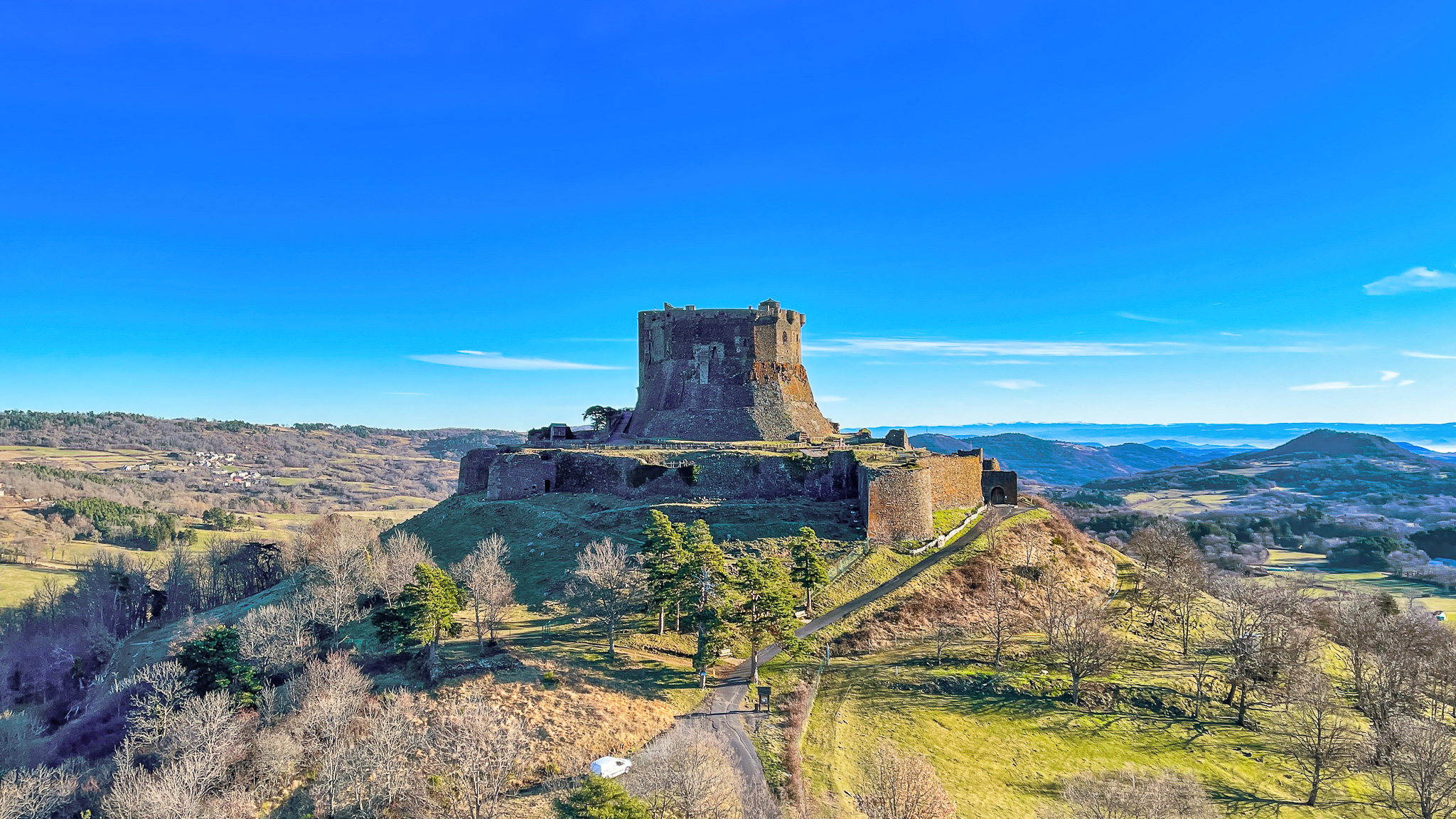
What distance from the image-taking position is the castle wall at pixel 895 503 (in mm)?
43625

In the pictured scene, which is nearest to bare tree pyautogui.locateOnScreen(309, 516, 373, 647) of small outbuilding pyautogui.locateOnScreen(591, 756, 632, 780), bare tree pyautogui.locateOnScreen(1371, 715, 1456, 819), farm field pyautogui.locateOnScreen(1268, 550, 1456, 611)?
small outbuilding pyautogui.locateOnScreen(591, 756, 632, 780)

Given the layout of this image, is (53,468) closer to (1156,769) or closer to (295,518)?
(295,518)

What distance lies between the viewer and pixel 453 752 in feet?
76.5

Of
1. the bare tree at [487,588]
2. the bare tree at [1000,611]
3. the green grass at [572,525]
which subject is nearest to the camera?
the bare tree at [487,588]

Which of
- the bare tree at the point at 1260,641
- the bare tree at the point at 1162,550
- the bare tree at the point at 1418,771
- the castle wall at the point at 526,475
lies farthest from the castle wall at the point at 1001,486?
the castle wall at the point at 526,475

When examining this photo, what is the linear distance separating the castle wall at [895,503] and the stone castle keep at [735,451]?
7 centimetres

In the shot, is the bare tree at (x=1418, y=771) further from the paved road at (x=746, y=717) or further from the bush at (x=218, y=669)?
the bush at (x=218, y=669)

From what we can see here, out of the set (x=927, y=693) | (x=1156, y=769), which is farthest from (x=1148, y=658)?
(x=927, y=693)

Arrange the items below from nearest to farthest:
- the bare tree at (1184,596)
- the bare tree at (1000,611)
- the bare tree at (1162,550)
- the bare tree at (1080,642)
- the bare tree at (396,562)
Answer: the bare tree at (1080,642) < the bare tree at (396,562) < the bare tree at (1000,611) < the bare tree at (1184,596) < the bare tree at (1162,550)

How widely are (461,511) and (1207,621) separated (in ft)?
170

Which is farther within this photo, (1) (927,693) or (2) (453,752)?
(1) (927,693)

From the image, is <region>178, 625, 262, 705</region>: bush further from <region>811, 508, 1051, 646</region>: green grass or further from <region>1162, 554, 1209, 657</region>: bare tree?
<region>1162, 554, 1209, 657</region>: bare tree

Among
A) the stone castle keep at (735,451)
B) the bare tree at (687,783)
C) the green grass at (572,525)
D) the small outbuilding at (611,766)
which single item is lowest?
the small outbuilding at (611,766)

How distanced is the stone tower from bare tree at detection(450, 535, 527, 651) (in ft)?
68.5
